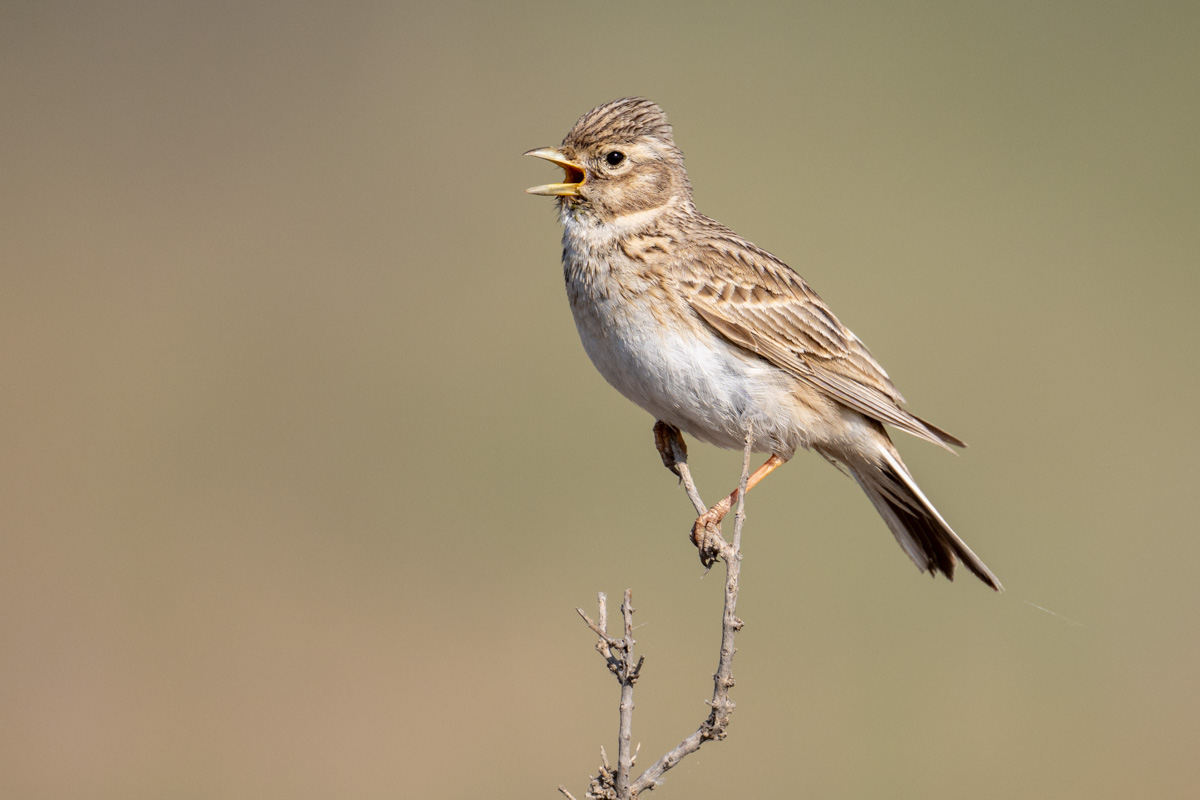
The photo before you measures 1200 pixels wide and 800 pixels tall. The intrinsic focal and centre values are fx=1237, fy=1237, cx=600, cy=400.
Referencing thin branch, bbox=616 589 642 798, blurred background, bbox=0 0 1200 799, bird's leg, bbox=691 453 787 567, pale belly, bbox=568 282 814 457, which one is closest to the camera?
thin branch, bbox=616 589 642 798

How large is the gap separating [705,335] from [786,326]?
0.47 meters

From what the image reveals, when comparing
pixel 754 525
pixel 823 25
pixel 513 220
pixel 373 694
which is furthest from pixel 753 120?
pixel 373 694

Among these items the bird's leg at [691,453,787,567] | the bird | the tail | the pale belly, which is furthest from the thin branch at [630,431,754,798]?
the tail

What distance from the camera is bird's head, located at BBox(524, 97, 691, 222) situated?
17.0 ft

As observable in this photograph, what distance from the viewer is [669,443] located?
16.8 feet

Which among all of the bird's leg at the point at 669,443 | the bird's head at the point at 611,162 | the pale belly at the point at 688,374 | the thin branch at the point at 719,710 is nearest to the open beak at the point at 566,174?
the bird's head at the point at 611,162

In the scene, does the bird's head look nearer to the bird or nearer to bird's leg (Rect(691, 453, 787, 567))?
the bird

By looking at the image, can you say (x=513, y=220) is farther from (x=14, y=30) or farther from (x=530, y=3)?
(x=14, y=30)

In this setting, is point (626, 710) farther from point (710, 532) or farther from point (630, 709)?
point (710, 532)

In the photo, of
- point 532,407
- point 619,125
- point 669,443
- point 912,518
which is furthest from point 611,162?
point 532,407

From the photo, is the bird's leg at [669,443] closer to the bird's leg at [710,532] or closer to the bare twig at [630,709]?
the bird's leg at [710,532]

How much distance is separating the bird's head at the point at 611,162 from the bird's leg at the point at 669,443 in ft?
2.97

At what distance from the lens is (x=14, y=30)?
13.6 metres

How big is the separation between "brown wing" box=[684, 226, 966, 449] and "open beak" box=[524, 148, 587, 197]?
570mm
